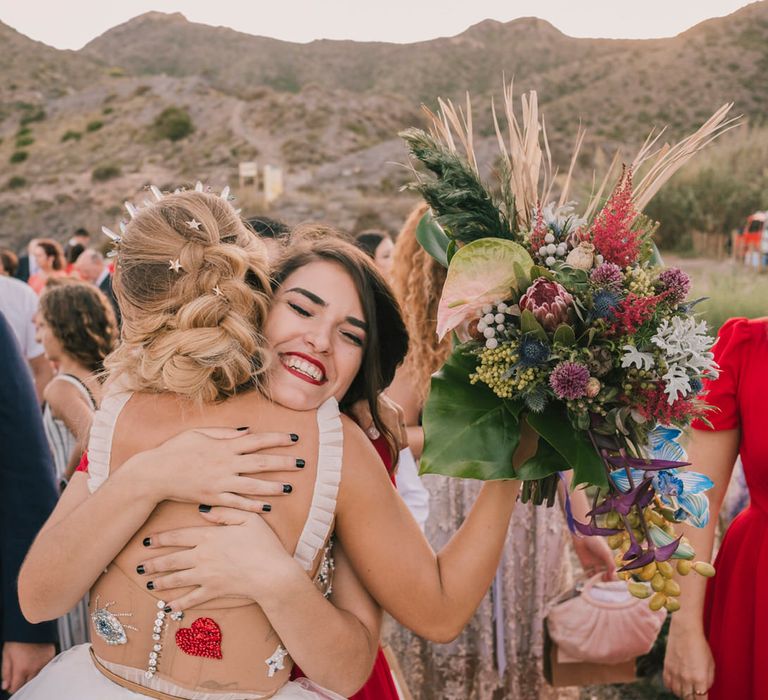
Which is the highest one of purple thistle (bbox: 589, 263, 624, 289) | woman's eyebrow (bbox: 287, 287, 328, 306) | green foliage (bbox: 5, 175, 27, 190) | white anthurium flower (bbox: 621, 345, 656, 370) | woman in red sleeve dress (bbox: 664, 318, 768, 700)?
green foliage (bbox: 5, 175, 27, 190)

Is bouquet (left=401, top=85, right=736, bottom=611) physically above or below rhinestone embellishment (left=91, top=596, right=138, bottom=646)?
above

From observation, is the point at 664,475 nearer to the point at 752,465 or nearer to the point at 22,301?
the point at 752,465

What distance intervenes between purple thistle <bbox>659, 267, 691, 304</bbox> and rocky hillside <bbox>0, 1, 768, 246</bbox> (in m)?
25.1

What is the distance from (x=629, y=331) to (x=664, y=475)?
352mm

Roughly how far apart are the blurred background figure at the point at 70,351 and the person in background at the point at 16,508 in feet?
4.32

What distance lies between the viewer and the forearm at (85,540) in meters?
1.56

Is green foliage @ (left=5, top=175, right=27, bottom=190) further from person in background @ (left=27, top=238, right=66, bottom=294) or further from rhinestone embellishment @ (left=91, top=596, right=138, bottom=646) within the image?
rhinestone embellishment @ (left=91, top=596, right=138, bottom=646)

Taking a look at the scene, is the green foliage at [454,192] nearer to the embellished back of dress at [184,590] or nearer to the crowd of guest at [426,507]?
the embellished back of dress at [184,590]

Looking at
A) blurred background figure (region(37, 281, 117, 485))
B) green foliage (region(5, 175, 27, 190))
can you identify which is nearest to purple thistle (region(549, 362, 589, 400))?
blurred background figure (region(37, 281, 117, 485))

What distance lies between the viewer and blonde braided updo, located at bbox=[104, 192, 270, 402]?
1.64m

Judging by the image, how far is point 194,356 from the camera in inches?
64.1

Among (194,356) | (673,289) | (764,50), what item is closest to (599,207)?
(673,289)

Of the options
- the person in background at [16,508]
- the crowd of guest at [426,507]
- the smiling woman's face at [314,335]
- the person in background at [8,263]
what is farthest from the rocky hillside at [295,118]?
the smiling woman's face at [314,335]

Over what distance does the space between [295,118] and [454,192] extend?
4182 cm
